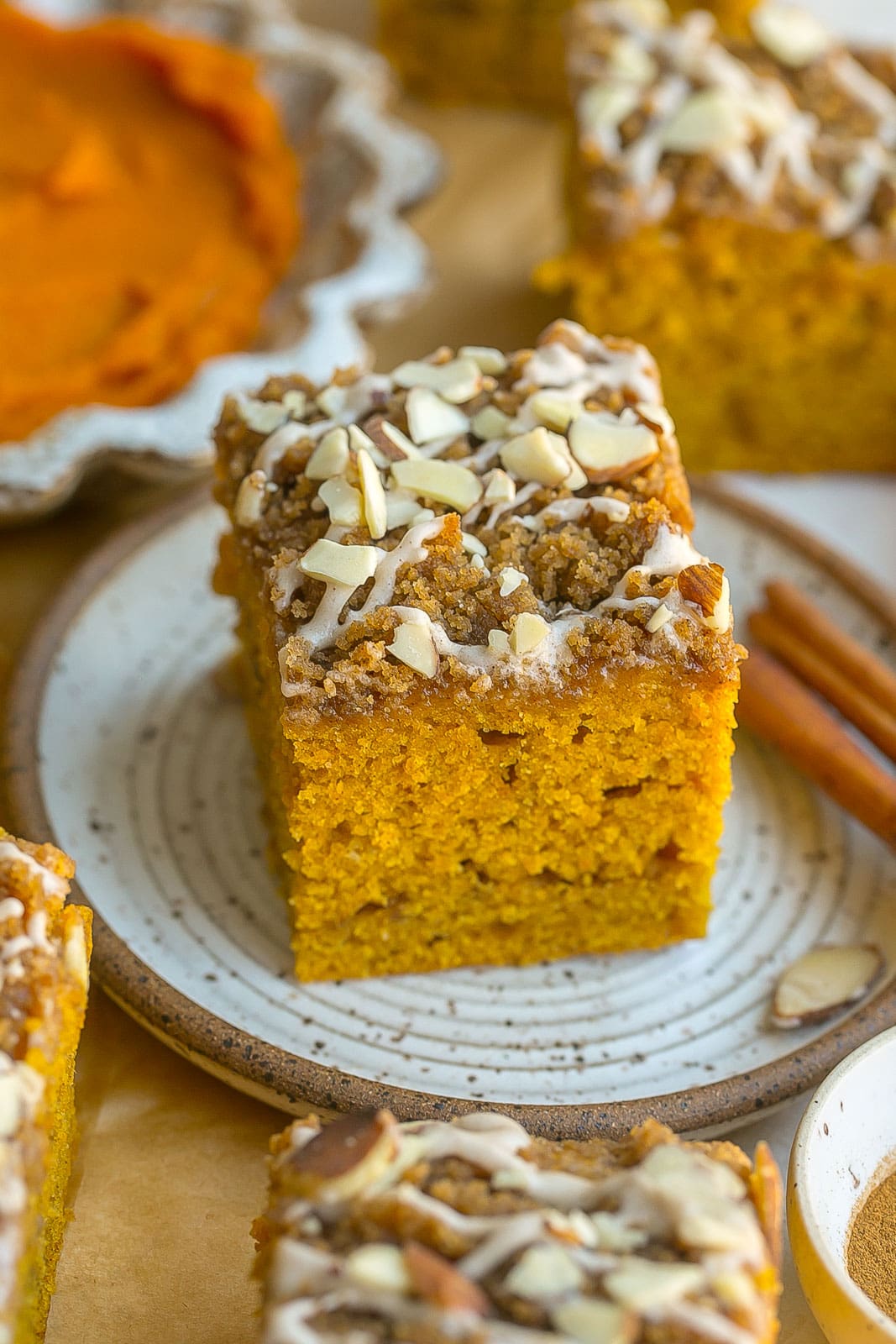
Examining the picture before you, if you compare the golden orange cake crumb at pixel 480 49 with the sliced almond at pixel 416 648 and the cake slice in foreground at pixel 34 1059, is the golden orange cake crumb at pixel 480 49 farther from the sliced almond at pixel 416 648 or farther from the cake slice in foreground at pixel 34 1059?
the cake slice in foreground at pixel 34 1059

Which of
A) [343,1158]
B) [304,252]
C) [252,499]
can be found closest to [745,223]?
[304,252]

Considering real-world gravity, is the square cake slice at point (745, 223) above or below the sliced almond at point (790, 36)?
below

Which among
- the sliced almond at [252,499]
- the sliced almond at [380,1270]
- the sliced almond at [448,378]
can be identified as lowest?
the sliced almond at [380,1270]

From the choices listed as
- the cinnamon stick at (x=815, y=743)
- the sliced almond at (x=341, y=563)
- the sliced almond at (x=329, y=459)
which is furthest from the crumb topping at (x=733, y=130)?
the sliced almond at (x=341, y=563)

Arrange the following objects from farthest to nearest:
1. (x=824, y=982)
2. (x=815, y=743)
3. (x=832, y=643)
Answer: (x=832, y=643) < (x=815, y=743) < (x=824, y=982)

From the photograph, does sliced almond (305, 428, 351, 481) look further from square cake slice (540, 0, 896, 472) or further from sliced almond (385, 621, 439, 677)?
square cake slice (540, 0, 896, 472)

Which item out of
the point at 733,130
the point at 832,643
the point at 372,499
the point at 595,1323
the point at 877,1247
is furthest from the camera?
the point at 733,130

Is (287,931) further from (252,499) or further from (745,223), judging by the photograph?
(745,223)
